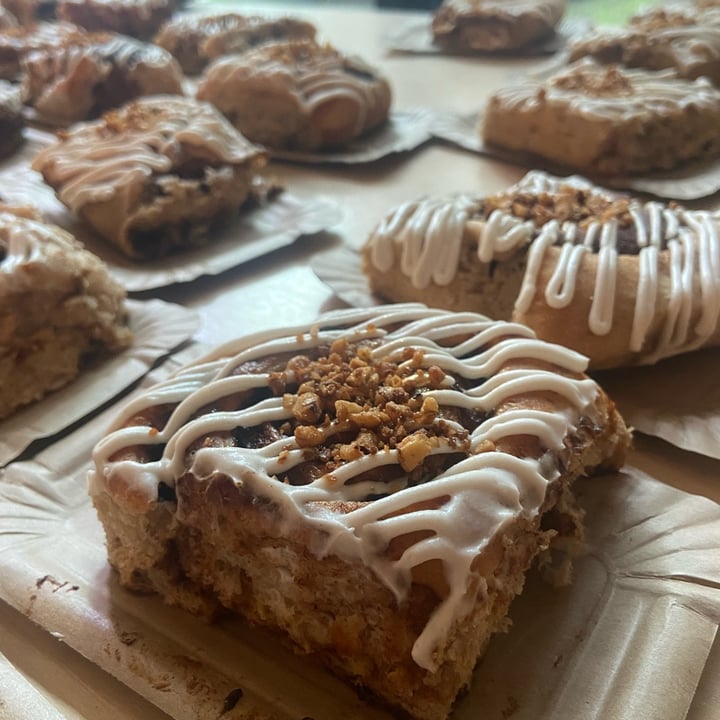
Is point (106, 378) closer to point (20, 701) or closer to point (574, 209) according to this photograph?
point (20, 701)

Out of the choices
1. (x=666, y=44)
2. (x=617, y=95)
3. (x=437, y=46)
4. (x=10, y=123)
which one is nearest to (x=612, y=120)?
(x=617, y=95)

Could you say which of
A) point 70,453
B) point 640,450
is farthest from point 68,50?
point 640,450

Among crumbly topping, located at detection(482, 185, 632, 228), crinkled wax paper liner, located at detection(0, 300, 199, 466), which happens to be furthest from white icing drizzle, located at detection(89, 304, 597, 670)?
crumbly topping, located at detection(482, 185, 632, 228)

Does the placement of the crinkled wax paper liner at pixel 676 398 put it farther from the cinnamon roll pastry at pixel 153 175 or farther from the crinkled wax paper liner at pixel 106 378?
the cinnamon roll pastry at pixel 153 175

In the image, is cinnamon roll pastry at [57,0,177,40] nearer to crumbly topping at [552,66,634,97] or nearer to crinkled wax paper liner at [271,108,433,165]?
crinkled wax paper liner at [271,108,433,165]

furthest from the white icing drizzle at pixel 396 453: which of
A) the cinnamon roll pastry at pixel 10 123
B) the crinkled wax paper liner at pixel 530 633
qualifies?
the cinnamon roll pastry at pixel 10 123
